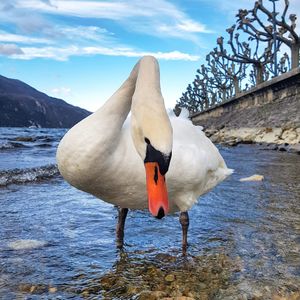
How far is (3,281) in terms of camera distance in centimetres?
322

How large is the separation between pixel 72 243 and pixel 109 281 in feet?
3.40

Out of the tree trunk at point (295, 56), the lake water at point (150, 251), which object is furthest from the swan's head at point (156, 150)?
the tree trunk at point (295, 56)

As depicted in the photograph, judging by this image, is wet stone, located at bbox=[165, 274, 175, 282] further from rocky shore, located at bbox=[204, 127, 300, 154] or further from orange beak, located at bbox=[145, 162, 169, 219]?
rocky shore, located at bbox=[204, 127, 300, 154]

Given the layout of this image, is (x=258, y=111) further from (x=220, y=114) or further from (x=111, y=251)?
(x=111, y=251)

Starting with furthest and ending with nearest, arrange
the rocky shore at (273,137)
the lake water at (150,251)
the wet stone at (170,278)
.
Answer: the rocky shore at (273,137) → the wet stone at (170,278) → the lake water at (150,251)

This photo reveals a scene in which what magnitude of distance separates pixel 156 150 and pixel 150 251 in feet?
5.35

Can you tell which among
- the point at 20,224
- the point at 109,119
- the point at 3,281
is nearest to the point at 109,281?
the point at 3,281

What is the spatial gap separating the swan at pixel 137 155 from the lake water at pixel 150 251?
14.6 inches

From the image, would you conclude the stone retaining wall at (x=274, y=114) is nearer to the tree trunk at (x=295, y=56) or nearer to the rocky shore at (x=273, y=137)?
the rocky shore at (x=273, y=137)

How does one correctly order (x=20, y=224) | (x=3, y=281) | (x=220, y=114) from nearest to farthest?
(x=3, y=281), (x=20, y=224), (x=220, y=114)

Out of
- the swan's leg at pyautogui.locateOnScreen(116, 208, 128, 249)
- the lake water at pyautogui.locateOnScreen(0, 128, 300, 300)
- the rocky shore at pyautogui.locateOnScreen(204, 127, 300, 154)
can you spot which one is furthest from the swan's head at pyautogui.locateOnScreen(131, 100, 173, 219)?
the rocky shore at pyautogui.locateOnScreen(204, 127, 300, 154)

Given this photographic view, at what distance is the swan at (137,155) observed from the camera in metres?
2.74

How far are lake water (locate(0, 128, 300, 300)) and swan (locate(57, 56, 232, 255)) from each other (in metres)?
0.37

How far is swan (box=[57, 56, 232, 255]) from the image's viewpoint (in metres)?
2.74
